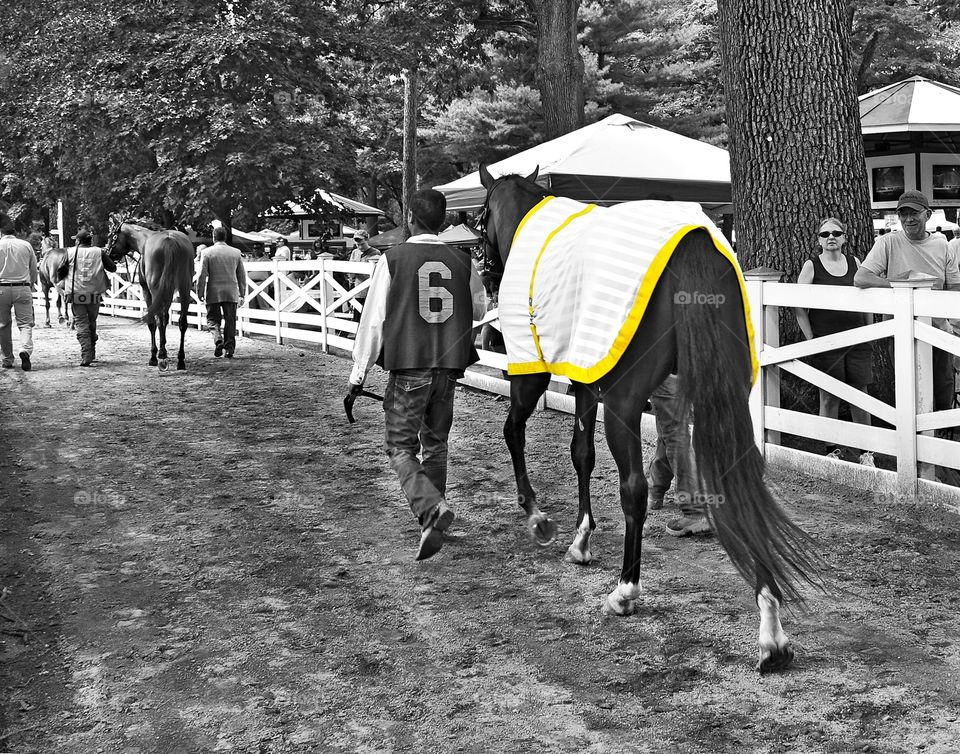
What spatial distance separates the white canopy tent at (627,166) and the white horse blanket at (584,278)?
632 centimetres

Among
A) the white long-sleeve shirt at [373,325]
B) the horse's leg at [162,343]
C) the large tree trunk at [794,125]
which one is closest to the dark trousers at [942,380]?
the large tree trunk at [794,125]

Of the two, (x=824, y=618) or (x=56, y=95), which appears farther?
(x=56, y=95)

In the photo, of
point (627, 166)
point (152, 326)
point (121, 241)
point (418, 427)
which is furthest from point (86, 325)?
point (418, 427)

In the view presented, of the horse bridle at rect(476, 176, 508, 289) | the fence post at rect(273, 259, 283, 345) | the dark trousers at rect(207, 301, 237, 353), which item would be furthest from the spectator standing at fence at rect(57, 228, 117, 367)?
the horse bridle at rect(476, 176, 508, 289)

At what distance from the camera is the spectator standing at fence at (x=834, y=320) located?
23.7 ft

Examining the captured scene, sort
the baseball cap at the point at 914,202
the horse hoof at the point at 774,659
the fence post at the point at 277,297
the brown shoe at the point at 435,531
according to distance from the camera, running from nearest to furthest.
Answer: the horse hoof at the point at 774,659 → the brown shoe at the point at 435,531 → the baseball cap at the point at 914,202 → the fence post at the point at 277,297

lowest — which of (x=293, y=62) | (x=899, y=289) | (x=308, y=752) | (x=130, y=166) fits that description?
(x=308, y=752)

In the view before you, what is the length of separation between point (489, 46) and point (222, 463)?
2241 centimetres

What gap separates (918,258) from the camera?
7227 mm

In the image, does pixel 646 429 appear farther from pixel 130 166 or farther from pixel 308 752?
pixel 130 166

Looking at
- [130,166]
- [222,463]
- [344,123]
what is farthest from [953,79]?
[222,463]

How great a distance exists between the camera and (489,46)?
28.5m

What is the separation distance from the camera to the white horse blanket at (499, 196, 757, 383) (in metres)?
4.66

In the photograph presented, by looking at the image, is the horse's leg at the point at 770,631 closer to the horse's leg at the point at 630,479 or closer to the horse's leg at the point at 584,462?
the horse's leg at the point at 630,479
